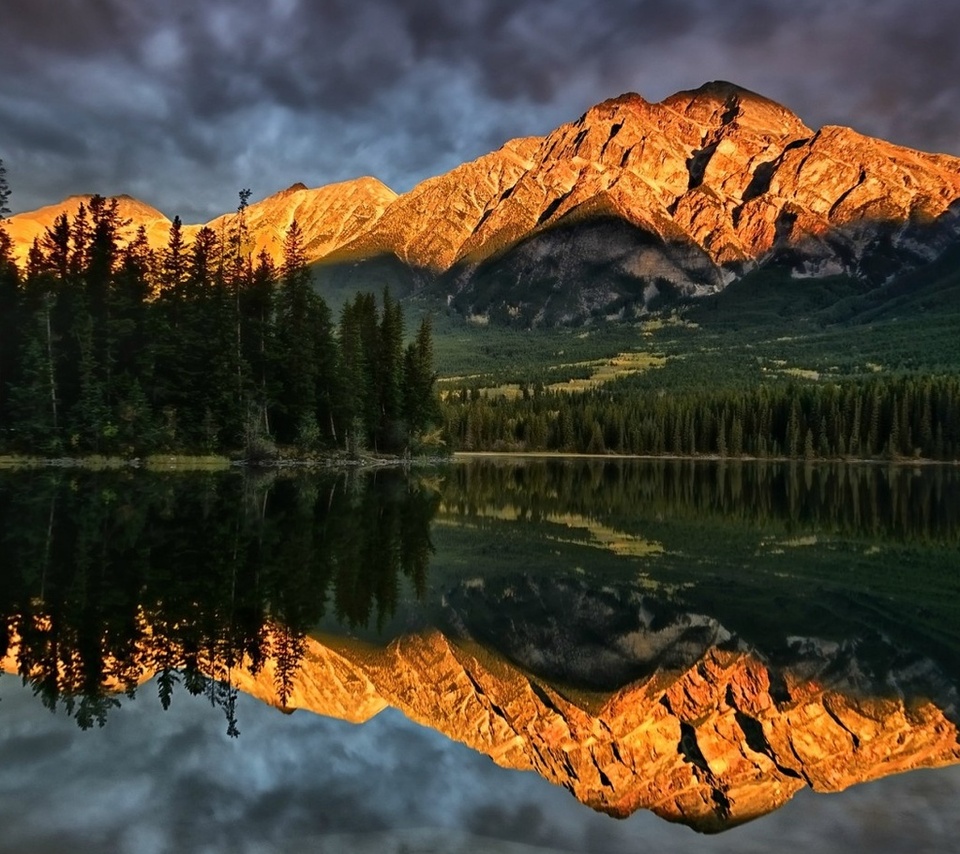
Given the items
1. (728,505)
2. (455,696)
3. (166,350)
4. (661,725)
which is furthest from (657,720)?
(166,350)

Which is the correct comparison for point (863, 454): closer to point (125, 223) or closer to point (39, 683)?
point (125, 223)

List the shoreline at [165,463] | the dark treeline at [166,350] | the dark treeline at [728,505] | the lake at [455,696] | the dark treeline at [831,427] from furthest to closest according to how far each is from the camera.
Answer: the dark treeline at [831,427] → the dark treeline at [166,350] → the shoreline at [165,463] → the dark treeline at [728,505] → the lake at [455,696]

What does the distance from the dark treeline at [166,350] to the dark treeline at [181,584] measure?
3027 cm

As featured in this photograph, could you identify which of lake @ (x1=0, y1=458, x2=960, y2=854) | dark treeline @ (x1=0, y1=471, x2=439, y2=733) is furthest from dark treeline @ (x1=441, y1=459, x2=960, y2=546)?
lake @ (x1=0, y1=458, x2=960, y2=854)

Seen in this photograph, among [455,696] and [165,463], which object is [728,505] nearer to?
[165,463]

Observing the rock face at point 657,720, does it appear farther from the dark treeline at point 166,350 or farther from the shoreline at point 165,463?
the dark treeline at point 166,350

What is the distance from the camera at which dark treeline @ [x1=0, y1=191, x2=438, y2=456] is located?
69.9m

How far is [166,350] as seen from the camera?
241ft

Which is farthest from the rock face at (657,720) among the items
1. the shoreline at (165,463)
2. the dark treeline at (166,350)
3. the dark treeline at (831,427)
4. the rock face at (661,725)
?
the dark treeline at (831,427)

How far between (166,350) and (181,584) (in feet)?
189

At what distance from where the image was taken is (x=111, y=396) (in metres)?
71.9

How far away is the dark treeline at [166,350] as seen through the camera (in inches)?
2751

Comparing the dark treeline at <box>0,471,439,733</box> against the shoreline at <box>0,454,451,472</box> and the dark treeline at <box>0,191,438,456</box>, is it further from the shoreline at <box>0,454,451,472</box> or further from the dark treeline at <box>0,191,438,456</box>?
the dark treeline at <box>0,191,438,456</box>

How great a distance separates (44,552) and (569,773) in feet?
59.4
